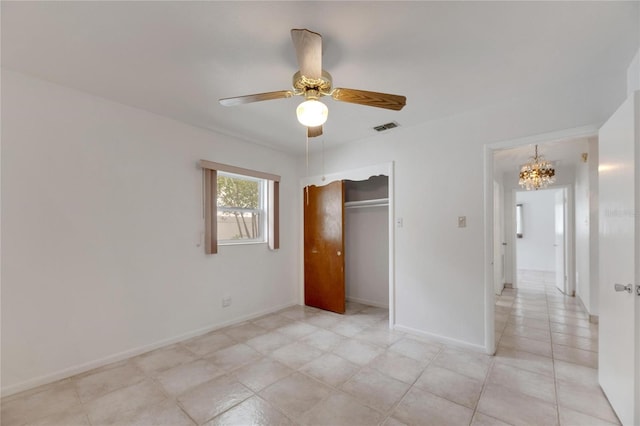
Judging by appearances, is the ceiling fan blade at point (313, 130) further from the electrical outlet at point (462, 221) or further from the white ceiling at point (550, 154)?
the white ceiling at point (550, 154)

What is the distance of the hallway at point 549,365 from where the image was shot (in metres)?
1.84

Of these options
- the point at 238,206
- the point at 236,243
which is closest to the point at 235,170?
the point at 238,206

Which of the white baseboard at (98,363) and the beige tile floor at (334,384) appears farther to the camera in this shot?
the white baseboard at (98,363)

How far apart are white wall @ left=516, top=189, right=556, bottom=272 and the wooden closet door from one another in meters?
6.48

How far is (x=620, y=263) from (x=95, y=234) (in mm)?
4081

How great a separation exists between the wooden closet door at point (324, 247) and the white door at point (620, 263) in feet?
8.68

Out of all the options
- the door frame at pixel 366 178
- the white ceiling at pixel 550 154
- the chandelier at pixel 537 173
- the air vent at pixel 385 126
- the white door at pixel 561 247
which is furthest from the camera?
the white door at pixel 561 247

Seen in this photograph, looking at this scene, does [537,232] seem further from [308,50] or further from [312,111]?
[308,50]

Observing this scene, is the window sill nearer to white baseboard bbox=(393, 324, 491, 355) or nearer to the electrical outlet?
white baseboard bbox=(393, 324, 491, 355)

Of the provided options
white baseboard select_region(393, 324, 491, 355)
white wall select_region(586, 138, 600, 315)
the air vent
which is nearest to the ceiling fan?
the air vent

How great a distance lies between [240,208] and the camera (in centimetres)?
384

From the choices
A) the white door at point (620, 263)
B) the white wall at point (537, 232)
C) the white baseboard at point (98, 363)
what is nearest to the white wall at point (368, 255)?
the white baseboard at point (98, 363)

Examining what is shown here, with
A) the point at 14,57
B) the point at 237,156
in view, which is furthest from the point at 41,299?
the point at 237,156

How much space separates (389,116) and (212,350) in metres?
3.14
